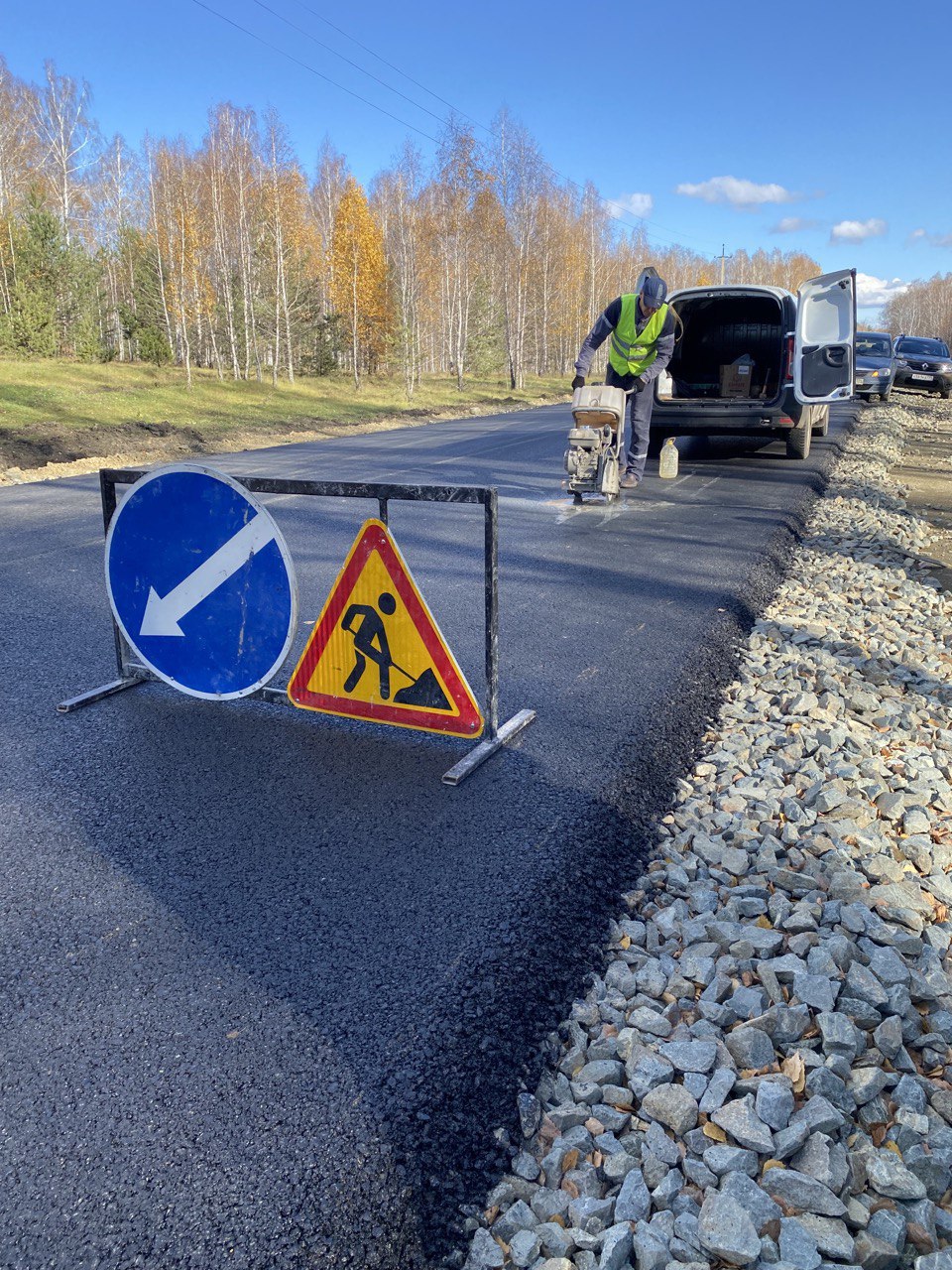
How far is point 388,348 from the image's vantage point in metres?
45.4

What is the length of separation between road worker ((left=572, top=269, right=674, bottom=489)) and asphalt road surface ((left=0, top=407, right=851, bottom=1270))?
15.0ft

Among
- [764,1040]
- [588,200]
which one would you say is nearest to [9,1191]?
[764,1040]

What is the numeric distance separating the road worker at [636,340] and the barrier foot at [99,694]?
19.6 ft

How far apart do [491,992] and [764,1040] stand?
0.70 meters

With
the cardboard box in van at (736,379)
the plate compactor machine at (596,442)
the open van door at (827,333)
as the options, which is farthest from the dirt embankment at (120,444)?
the open van door at (827,333)

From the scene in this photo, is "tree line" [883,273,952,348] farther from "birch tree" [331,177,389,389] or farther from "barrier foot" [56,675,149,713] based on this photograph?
"barrier foot" [56,675,149,713]

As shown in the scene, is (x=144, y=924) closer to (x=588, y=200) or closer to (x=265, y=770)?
(x=265, y=770)

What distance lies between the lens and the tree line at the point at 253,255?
3922cm

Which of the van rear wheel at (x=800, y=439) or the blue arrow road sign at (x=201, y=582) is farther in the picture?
the van rear wheel at (x=800, y=439)

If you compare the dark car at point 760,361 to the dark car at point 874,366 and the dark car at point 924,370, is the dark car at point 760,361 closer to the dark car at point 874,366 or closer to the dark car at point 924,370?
the dark car at point 874,366

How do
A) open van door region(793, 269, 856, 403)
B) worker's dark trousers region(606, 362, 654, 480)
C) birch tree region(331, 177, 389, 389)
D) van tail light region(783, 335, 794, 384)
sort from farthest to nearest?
birch tree region(331, 177, 389, 389)
van tail light region(783, 335, 794, 384)
open van door region(793, 269, 856, 403)
worker's dark trousers region(606, 362, 654, 480)

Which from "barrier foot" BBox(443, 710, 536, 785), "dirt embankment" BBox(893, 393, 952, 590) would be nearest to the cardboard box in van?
"dirt embankment" BBox(893, 393, 952, 590)

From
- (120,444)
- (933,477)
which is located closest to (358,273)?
(120,444)

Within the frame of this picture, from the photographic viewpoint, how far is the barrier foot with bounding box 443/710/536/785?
3662 millimetres
